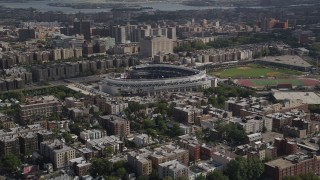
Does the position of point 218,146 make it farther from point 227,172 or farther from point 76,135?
point 76,135

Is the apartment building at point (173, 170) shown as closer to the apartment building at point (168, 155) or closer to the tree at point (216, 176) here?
the apartment building at point (168, 155)

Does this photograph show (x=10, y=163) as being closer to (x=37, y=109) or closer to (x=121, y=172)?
(x=121, y=172)

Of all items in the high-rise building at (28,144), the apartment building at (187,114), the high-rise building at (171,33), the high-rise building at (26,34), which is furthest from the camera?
the high-rise building at (171,33)

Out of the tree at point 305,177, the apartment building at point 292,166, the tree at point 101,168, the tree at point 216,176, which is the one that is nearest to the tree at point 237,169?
the tree at point 216,176

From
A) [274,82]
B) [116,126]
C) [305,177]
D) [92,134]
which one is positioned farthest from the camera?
[274,82]

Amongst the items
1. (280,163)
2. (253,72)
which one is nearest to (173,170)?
(280,163)

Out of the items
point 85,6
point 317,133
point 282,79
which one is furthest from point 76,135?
point 85,6

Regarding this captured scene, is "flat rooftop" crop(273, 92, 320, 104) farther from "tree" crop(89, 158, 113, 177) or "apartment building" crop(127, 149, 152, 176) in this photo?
"tree" crop(89, 158, 113, 177)
